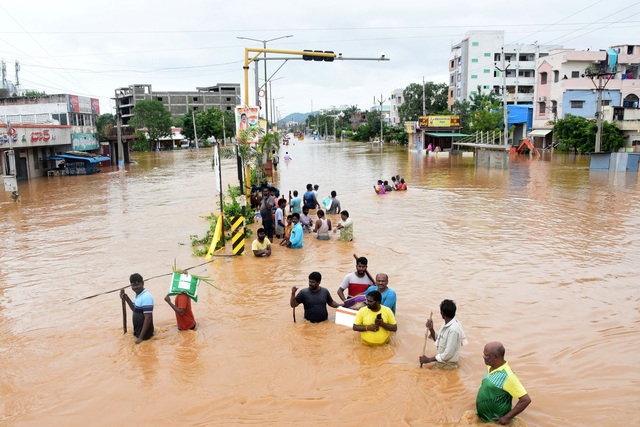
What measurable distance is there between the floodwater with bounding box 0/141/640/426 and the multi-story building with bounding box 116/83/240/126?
11212 cm

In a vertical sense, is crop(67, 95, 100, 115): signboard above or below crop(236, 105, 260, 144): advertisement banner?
above

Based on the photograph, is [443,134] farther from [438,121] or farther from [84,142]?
[84,142]

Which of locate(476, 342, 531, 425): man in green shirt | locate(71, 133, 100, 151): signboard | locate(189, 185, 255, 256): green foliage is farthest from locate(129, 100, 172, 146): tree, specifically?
locate(476, 342, 531, 425): man in green shirt

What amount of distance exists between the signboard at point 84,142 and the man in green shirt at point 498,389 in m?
47.6

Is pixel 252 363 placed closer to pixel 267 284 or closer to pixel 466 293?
pixel 267 284

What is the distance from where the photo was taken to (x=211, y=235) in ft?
53.0

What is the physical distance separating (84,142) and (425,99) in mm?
59774

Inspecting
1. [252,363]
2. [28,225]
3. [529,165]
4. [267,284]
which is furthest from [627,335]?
[529,165]

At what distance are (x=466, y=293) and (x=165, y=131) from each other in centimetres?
8829

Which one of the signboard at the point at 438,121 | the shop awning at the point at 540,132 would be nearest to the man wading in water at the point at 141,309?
the shop awning at the point at 540,132

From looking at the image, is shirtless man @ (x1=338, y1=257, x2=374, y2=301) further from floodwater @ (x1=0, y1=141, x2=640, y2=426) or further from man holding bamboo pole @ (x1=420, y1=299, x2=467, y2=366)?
man holding bamboo pole @ (x1=420, y1=299, x2=467, y2=366)

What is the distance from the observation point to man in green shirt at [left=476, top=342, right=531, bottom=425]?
567cm

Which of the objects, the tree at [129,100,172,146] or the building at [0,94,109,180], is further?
the tree at [129,100,172,146]

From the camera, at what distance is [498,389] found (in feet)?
19.0
